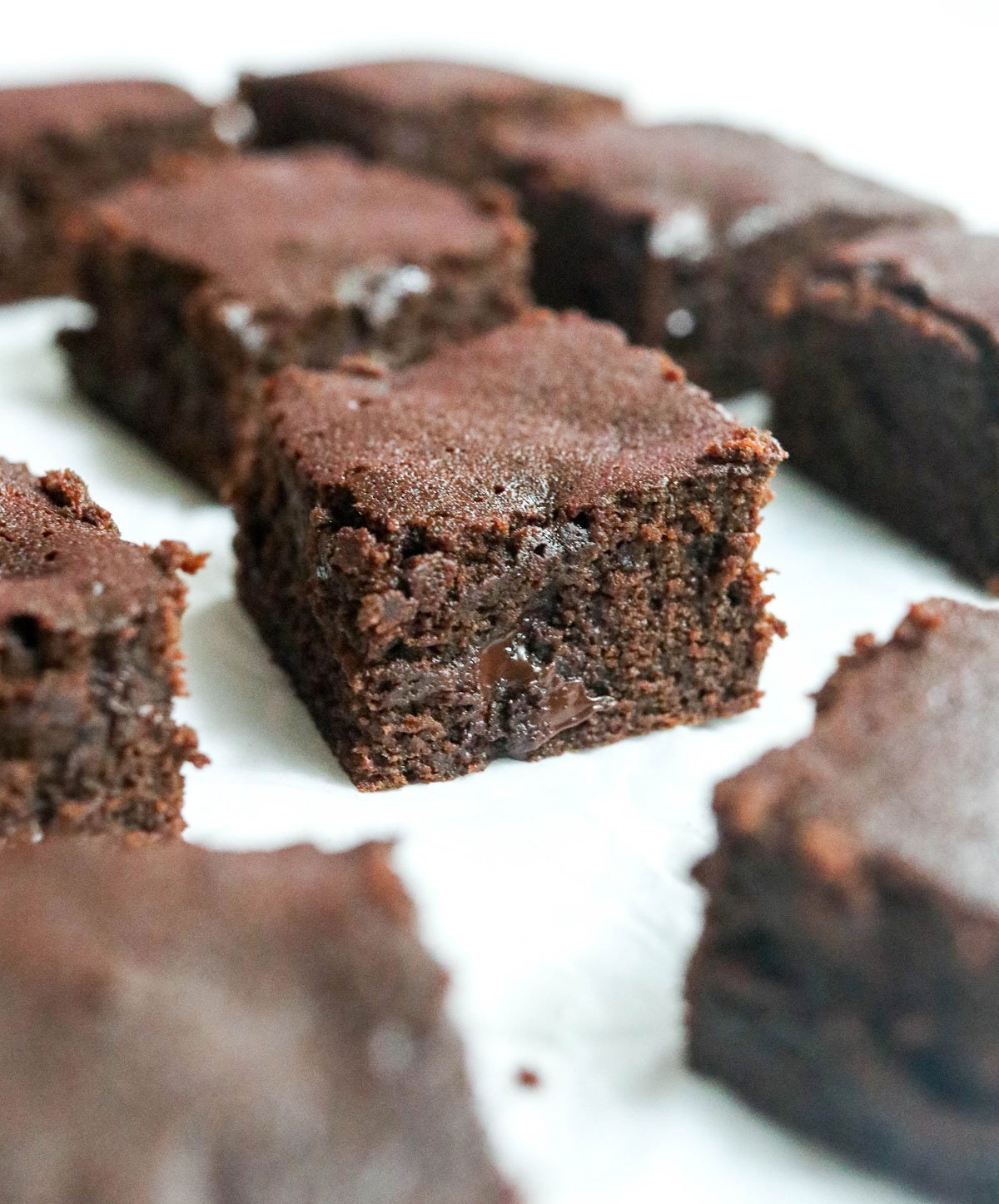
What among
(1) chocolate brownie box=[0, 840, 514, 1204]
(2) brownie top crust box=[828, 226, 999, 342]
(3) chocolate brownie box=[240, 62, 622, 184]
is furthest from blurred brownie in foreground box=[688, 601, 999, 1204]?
(3) chocolate brownie box=[240, 62, 622, 184]

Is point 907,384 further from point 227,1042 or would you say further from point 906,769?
point 227,1042

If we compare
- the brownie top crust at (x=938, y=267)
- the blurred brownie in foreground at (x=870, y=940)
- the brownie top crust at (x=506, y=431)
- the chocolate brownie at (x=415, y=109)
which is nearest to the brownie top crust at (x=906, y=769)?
the blurred brownie in foreground at (x=870, y=940)

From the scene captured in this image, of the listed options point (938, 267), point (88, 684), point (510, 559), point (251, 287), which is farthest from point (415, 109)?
point (88, 684)

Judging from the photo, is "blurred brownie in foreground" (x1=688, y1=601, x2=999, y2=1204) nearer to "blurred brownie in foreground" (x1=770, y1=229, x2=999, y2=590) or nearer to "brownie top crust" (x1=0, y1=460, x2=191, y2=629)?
"brownie top crust" (x1=0, y1=460, x2=191, y2=629)

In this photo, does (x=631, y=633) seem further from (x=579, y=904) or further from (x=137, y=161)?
(x=137, y=161)

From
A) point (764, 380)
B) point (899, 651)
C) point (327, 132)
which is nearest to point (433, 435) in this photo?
point (899, 651)

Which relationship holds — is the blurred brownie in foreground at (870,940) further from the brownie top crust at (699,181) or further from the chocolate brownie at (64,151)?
the chocolate brownie at (64,151)

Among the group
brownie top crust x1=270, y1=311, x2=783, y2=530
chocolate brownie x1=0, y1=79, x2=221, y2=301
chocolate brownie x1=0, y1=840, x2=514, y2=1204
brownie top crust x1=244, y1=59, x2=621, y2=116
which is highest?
brownie top crust x1=270, y1=311, x2=783, y2=530
